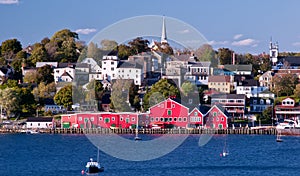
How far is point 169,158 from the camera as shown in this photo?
27500 mm

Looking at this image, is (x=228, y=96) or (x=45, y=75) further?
(x=45, y=75)

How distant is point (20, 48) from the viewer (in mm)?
57219

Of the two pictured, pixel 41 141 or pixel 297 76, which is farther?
pixel 297 76

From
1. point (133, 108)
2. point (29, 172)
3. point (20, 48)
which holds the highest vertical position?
point (20, 48)

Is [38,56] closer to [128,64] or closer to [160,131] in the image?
[128,64]

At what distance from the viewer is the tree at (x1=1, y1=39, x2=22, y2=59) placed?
2209 inches

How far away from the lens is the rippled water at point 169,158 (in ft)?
79.9

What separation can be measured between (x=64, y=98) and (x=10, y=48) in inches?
636

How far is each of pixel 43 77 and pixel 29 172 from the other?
990 inches

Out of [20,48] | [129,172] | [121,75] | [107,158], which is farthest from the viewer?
→ [20,48]

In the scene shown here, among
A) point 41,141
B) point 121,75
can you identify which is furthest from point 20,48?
point 41,141

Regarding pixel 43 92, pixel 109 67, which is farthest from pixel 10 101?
pixel 109 67

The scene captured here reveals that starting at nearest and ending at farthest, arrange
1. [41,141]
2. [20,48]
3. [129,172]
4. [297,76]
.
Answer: [129,172], [41,141], [297,76], [20,48]

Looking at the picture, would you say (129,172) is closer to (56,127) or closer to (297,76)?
(56,127)
